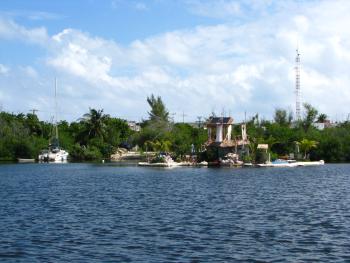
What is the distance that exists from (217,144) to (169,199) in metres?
47.8

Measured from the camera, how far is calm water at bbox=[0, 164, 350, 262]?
22.3 meters

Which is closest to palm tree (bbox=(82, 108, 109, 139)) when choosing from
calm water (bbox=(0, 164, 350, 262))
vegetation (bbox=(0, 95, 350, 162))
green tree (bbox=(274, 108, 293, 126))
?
vegetation (bbox=(0, 95, 350, 162))

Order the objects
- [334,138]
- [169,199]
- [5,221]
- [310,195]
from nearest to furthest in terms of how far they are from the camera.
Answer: [5,221]
[169,199]
[310,195]
[334,138]

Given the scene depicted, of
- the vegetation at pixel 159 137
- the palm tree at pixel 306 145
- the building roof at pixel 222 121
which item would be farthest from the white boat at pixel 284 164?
the building roof at pixel 222 121

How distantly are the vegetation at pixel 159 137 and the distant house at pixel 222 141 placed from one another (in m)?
1.47

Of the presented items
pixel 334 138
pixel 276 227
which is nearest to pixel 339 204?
pixel 276 227

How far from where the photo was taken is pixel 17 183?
57.4 metres

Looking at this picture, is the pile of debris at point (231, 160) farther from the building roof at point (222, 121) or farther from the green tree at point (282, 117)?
the green tree at point (282, 117)

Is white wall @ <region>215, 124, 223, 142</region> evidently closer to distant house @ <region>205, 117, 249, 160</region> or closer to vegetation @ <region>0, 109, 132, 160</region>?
distant house @ <region>205, 117, 249, 160</region>

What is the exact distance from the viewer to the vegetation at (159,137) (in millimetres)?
106688

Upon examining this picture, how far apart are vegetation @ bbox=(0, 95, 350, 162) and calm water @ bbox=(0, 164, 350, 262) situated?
149 ft

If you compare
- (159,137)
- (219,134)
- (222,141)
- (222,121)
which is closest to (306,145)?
(222,121)

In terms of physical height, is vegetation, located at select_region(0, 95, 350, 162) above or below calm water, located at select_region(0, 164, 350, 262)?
above

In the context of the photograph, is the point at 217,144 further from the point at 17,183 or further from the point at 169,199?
the point at 169,199
